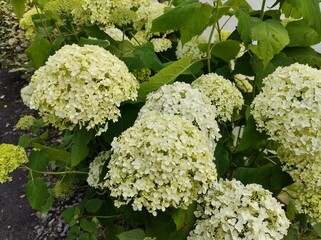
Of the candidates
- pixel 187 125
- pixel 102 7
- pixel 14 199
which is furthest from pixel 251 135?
pixel 14 199

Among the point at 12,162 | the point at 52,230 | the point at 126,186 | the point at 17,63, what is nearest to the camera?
the point at 126,186

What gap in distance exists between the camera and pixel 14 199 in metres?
2.30

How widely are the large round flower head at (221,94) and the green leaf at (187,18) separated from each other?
15 centimetres

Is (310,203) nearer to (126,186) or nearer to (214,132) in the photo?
(214,132)

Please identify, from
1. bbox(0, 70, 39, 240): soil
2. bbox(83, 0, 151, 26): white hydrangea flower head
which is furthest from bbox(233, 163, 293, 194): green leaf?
bbox(0, 70, 39, 240): soil

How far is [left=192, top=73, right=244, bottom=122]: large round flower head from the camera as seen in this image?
1098mm

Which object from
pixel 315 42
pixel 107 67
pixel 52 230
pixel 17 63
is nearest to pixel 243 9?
pixel 315 42

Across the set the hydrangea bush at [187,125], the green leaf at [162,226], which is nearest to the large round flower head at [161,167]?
the hydrangea bush at [187,125]

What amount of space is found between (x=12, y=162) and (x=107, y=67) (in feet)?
1.30

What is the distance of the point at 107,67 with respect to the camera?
923 millimetres

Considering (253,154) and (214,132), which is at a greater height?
(214,132)

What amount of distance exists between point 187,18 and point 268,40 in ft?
0.77

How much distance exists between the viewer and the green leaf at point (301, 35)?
1.28 metres

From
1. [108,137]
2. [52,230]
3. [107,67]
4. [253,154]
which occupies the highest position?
[107,67]
